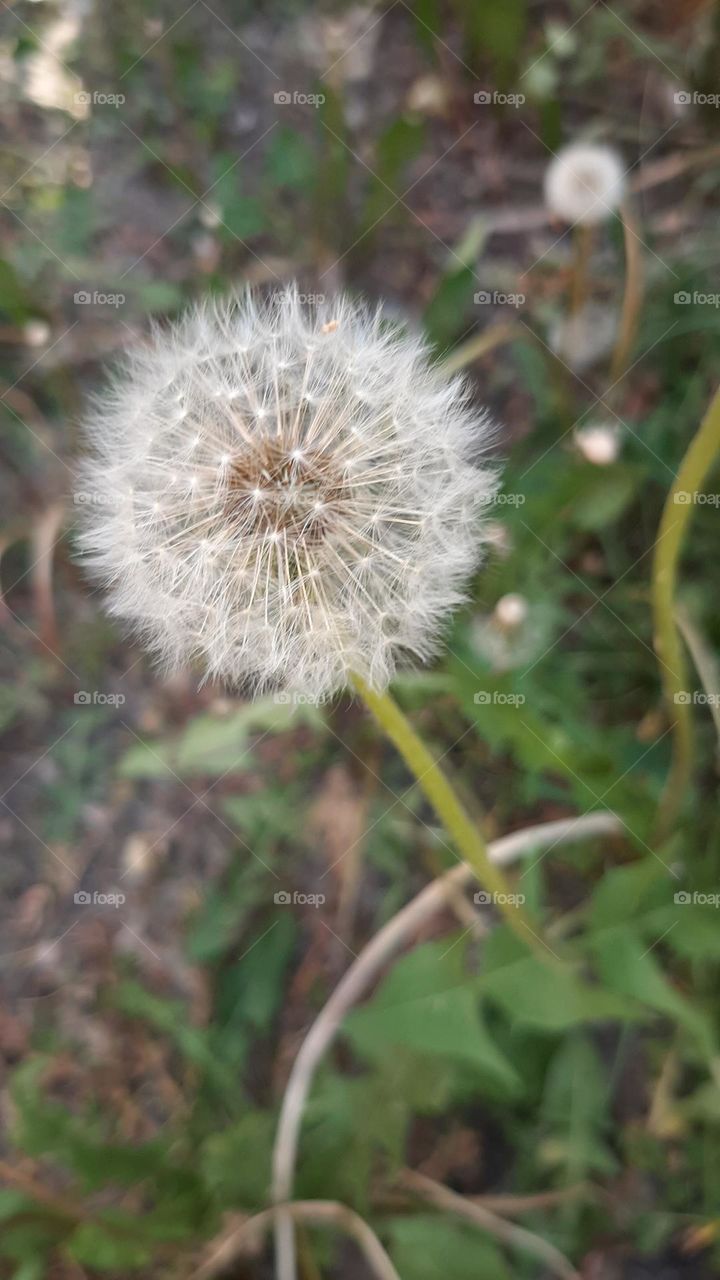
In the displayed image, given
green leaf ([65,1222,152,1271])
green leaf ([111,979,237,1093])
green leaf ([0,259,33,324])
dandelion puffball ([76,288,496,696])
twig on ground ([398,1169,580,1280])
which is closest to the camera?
dandelion puffball ([76,288,496,696])

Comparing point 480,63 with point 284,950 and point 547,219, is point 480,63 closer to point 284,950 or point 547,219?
point 547,219

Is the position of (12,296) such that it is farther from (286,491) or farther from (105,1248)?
(105,1248)

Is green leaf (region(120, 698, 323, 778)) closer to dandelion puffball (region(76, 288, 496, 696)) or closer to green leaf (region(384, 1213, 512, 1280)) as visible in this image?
dandelion puffball (region(76, 288, 496, 696))

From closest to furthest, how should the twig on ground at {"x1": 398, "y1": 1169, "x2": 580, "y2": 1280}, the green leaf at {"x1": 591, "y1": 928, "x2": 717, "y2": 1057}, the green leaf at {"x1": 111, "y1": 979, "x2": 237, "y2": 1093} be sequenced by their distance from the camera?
the green leaf at {"x1": 591, "y1": 928, "x2": 717, "y2": 1057} < the twig on ground at {"x1": 398, "y1": 1169, "x2": 580, "y2": 1280} < the green leaf at {"x1": 111, "y1": 979, "x2": 237, "y2": 1093}

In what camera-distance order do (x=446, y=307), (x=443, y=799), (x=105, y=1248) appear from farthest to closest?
(x=446, y=307) → (x=105, y=1248) → (x=443, y=799)

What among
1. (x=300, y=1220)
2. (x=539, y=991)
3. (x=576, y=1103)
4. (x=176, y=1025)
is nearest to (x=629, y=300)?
(x=539, y=991)

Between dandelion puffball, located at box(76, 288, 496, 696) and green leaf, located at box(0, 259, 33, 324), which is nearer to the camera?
dandelion puffball, located at box(76, 288, 496, 696)

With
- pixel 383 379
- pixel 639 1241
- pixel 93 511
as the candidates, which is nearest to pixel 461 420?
pixel 383 379

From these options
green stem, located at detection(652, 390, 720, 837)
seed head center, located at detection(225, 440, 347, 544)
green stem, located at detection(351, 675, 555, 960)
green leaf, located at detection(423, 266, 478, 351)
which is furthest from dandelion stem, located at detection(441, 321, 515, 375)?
green stem, located at detection(351, 675, 555, 960)
